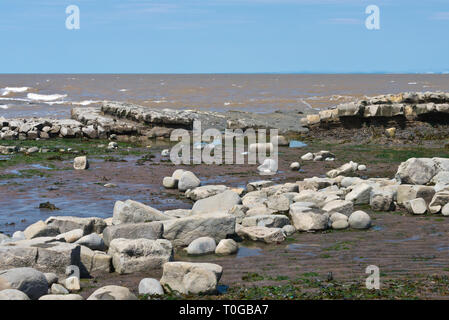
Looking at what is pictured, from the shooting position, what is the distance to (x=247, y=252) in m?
9.36

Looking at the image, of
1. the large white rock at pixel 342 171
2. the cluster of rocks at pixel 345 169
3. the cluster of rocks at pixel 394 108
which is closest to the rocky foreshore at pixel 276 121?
the cluster of rocks at pixel 394 108

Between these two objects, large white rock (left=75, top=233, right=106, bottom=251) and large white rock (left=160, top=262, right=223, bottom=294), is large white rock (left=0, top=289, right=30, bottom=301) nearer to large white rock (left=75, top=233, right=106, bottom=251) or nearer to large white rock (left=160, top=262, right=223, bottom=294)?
large white rock (left=160, top=262, right=223, bottom=294)

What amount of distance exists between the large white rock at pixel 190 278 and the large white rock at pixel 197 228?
2.36 metres

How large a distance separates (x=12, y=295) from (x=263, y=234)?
4.66 m

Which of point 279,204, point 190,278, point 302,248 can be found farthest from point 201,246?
point 279,204

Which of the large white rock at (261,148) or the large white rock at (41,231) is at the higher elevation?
the large white rock at (261,148)

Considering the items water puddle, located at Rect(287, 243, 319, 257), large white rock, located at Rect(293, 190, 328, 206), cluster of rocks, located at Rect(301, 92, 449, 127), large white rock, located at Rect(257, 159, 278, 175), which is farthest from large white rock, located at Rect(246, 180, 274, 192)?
cluster of rocks, located at Rect(301, 92, 449, 127)

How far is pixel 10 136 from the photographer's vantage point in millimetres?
27484

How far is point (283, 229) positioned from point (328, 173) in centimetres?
720

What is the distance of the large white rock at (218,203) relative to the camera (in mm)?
11992

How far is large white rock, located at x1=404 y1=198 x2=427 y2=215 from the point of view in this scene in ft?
38.6

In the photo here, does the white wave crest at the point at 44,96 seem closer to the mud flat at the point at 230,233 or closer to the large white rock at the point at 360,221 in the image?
the mud flat at the point at 230,233

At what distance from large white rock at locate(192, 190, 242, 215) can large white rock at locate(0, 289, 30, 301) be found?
5.63 meters
